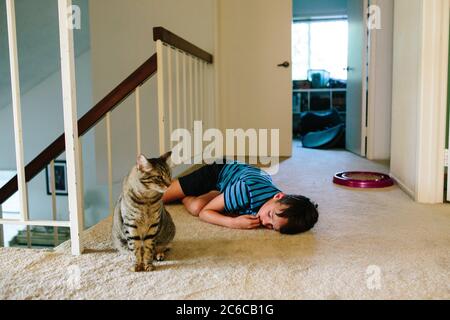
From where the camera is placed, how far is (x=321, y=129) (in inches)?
238

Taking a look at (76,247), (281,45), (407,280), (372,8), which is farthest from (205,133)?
(407,280)

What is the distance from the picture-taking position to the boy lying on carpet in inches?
67.9

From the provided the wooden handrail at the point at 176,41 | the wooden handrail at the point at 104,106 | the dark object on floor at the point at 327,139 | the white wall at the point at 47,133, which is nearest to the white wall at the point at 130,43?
the wooden handrail at the point at 176,41

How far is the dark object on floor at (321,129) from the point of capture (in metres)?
5.12

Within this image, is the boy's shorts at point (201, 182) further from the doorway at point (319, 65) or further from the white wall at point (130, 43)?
the doorway at point (319, 65)

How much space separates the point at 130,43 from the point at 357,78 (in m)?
2.25

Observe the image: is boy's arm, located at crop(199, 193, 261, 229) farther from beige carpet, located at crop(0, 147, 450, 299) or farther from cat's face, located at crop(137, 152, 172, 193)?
cat's face, located at crop(137, 152, 172, 193)

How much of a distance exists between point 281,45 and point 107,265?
10.2ft

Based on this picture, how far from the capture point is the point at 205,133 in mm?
3678

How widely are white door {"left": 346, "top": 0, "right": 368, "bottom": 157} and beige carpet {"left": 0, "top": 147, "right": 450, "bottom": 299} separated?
7.60ft

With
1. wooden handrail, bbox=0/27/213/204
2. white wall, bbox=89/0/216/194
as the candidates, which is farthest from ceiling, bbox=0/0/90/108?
wooden handrail, bbox=0/27/213/204

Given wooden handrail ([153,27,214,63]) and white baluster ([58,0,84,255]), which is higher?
wooden handrail ([153,27,214,63])

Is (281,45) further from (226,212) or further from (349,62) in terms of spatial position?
(226,212)

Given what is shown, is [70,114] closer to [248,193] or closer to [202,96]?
[248,193]
